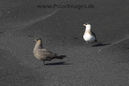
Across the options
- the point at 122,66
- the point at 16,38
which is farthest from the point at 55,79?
the point at 16,38

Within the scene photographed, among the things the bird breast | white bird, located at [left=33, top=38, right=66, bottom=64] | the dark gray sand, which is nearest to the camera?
the dark gray sand

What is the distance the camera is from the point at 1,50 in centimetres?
1117

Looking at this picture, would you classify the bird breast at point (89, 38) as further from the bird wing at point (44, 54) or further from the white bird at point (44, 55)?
the bird wing at point (44, 54)

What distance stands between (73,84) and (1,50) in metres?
3.66

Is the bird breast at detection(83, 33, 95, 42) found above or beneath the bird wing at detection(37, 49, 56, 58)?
above

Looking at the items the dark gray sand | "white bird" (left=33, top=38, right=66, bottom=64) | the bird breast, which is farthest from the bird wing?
the bird breast

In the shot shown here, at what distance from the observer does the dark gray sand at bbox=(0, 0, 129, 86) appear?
8.63 meters

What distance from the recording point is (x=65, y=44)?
12.1 m

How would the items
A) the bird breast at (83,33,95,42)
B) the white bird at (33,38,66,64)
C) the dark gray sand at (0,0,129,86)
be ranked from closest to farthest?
the dark gray sand at (0,0,129,86) < the white bird at (33,38,66,64) < the bird breast at (83,33,95,42)

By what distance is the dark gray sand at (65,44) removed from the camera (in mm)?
8633

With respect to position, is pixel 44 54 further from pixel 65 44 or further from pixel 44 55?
pixel 65 44

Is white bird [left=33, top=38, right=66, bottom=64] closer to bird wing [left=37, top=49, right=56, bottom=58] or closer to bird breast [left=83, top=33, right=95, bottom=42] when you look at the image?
bird wing [left=37, top=49, right=56, bottom=58]

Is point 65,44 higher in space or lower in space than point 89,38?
lower

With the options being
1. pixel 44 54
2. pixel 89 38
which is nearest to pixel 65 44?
pixel 89 38
